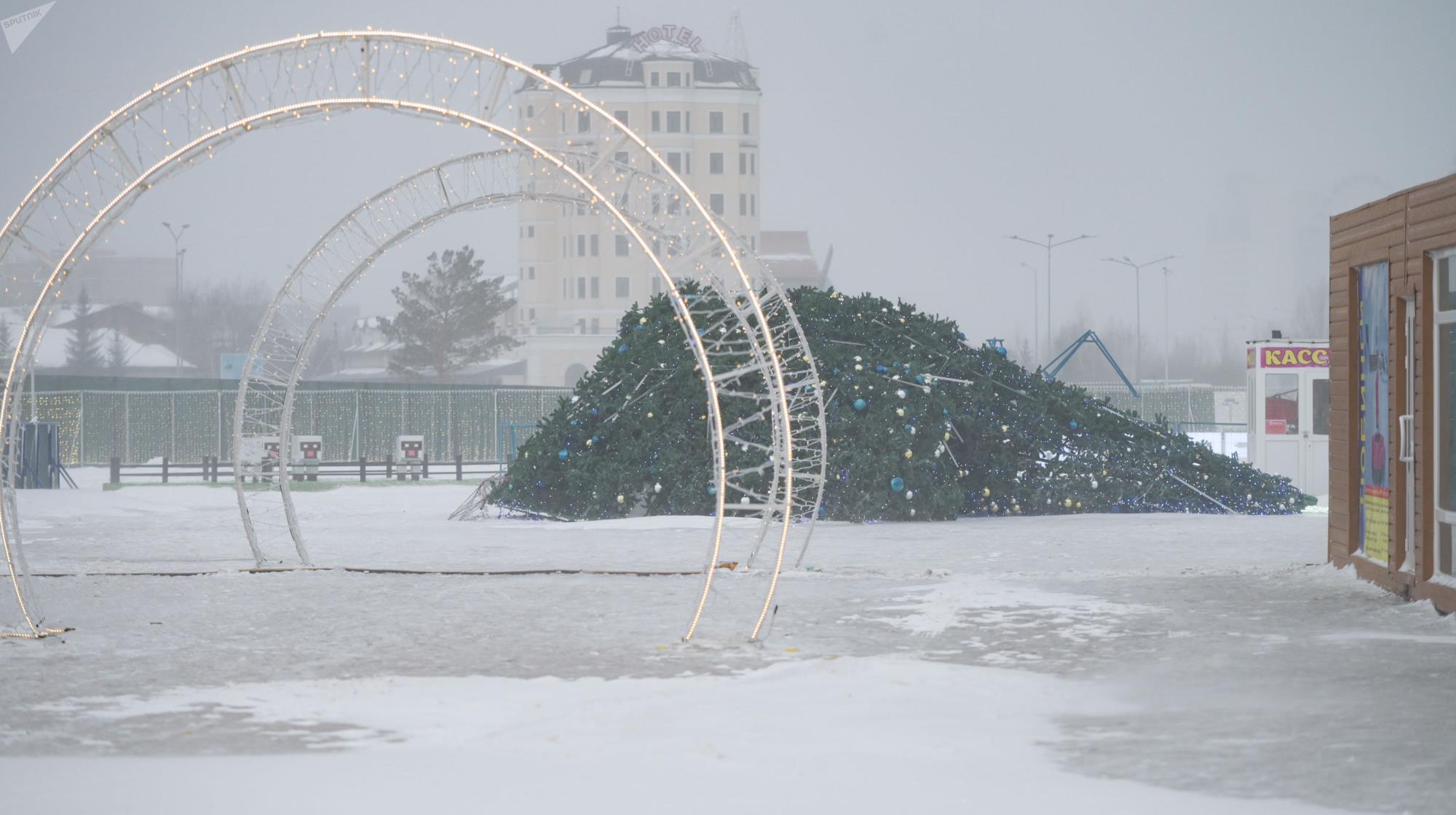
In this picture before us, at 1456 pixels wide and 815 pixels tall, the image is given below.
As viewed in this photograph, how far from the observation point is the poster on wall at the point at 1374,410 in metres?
11.9

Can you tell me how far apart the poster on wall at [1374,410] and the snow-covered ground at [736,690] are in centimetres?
47

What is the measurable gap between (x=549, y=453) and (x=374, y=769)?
43.0 ft

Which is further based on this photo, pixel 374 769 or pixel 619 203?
pixel 619 203

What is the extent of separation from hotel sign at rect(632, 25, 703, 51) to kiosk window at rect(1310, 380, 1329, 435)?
3337 inches

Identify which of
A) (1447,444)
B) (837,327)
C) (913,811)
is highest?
(837,327)

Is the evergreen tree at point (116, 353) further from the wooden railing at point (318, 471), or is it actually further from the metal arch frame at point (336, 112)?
the metal arch frame at point (336, 112)

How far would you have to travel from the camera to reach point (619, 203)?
10109 millimetres

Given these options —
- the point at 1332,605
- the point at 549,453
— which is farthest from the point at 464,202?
the point at 549,453

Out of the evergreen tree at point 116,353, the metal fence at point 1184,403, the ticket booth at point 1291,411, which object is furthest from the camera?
the evergreen tree at point 116,353

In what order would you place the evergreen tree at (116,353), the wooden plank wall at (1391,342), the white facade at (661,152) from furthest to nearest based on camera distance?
the white facade at (661,152) < the evergreen tree at (116,353) < the wooden plank wall at (1391,342)

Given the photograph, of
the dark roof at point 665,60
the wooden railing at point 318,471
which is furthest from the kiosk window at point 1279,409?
the dark roof at point 665,60

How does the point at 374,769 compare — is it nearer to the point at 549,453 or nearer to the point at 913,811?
Result: the point at 913,811

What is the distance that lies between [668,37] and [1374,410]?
95.0 meters

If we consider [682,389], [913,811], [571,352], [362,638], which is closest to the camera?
[913,811]
